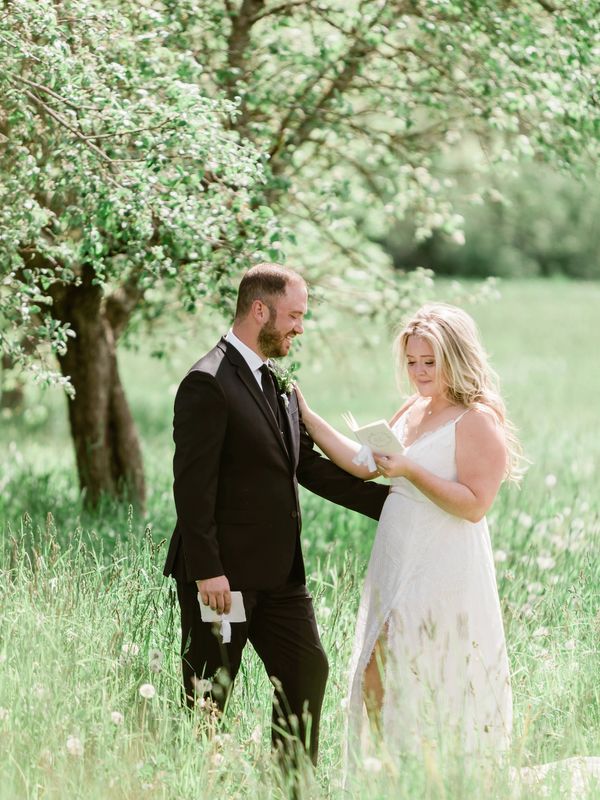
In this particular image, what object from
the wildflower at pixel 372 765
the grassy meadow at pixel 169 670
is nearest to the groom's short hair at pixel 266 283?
the grassy meadow at pixel 169 670

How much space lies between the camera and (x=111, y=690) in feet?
15.5

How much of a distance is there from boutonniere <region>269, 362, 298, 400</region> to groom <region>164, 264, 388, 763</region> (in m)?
0.04

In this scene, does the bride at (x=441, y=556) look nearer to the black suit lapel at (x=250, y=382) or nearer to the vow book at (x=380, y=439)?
the vow book at (x=380, y=439)

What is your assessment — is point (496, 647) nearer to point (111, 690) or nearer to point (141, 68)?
point (111, 690)

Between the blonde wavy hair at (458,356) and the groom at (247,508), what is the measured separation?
54cm

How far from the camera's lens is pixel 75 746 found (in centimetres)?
399

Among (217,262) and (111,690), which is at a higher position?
(217,262)

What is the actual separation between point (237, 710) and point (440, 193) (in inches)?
218

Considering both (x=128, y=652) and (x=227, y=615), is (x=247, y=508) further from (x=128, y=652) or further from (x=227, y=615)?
(x=128, y=652)

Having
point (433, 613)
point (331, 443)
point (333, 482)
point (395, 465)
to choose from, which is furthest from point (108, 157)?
point (433, 613)

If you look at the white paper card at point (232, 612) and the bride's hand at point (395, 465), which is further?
the bride's hand at point (395, 465)

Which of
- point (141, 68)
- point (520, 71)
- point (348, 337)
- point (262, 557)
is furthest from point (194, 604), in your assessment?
point (348, 337)

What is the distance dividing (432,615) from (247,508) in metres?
0.89

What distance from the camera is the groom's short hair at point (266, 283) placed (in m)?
4.58
